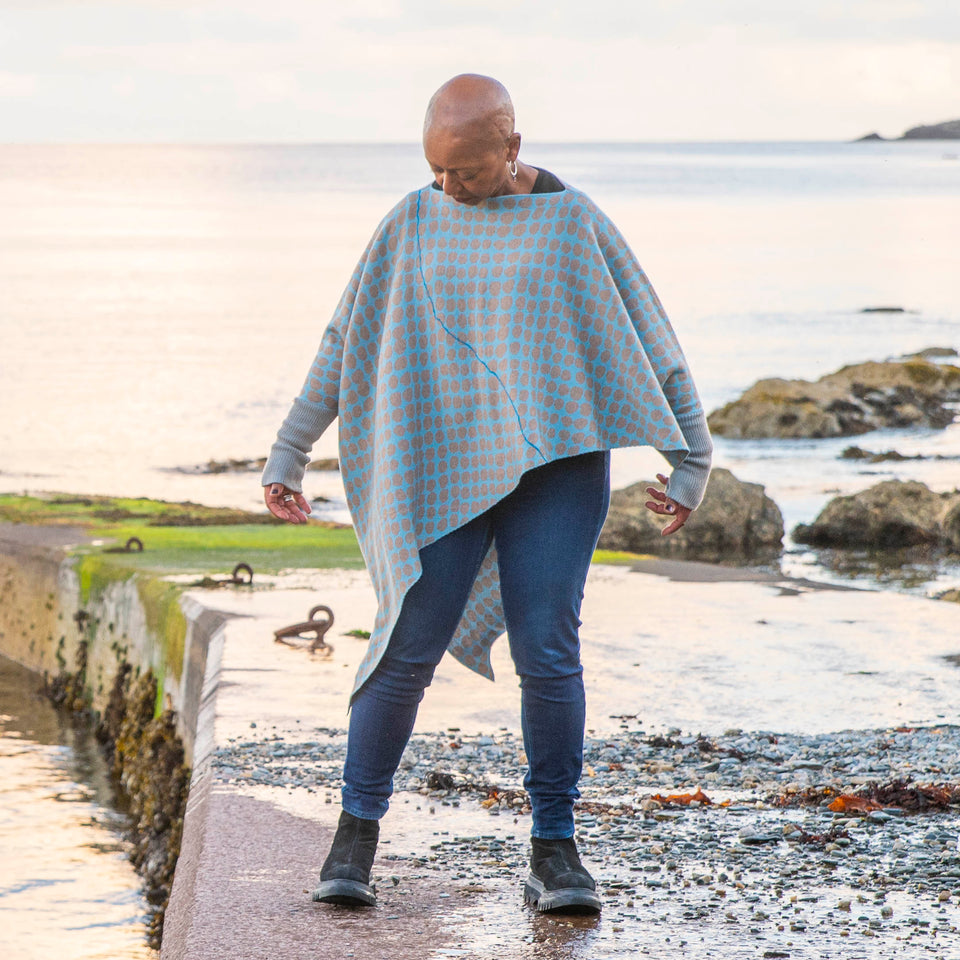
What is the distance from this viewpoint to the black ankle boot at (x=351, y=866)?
3715mm

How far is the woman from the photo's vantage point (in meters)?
3.52

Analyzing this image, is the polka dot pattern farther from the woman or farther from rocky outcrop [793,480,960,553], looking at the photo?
rocky outcrop [793,480,960,553]

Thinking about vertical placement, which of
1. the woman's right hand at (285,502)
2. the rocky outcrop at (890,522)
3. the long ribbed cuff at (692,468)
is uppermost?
the long ribbed cuff at (692,468)

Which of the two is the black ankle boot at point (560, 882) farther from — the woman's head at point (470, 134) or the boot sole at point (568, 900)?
the woman's head at point (470, 134)

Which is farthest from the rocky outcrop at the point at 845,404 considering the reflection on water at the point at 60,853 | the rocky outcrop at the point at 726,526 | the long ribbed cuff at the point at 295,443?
the long ribbed cuff at the point at 295,443

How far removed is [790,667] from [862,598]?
5.75 feet

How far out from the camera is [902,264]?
7519 cm

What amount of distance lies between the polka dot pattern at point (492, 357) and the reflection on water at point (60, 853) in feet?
9.89

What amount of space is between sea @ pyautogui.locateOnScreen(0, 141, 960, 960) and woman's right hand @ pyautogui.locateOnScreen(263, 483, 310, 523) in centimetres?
281

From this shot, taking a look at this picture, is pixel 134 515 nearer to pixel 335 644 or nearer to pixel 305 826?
pixel 335 644

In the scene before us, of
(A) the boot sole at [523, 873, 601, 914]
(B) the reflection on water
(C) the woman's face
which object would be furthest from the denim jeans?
(B) the reflection on water

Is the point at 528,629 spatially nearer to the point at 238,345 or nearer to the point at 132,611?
the point at 132,611

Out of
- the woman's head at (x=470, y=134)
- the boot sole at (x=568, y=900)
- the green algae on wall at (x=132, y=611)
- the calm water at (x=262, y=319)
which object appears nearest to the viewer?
the woman's head at (x=470, y=134)

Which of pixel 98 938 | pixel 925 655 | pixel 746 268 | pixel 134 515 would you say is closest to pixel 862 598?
pixel 925 655
